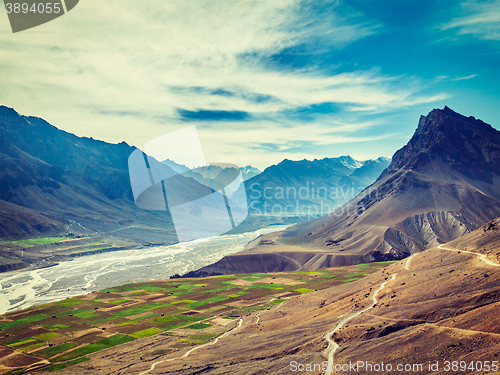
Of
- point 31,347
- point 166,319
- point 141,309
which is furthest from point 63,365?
point 141,309

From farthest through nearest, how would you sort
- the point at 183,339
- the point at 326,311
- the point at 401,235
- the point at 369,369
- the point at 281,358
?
1. the point at 401,235
2. the point at 183,339
3. the point at 326,311
4. the point at 281,358
5. the point at 369,369

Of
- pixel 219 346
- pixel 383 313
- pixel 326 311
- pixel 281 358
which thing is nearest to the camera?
pixel 281 358

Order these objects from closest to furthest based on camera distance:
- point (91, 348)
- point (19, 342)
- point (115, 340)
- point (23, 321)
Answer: point (91, 348) → point (115, 340) → point (19, 342) → point (23, 321)

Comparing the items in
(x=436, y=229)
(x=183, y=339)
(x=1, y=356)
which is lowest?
(x=436, y=229)

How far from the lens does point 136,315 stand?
314 ft

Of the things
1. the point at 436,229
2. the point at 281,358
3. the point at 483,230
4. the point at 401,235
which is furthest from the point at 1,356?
the point at 436,229

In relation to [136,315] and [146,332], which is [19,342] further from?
[136,315]

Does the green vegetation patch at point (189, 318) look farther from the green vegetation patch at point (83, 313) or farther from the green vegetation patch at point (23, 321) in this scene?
the green vegetation patch at point (23, 321)

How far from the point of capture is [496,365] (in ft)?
103

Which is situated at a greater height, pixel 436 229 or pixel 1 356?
pixel 1 356

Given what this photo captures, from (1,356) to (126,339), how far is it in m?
22.9

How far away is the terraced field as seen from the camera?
223 ft

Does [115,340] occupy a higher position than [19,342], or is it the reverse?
[19,342]

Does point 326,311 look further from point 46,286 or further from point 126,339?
point 46,286
